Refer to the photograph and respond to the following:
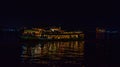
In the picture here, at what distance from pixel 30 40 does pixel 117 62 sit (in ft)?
119

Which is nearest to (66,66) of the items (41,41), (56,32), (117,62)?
(117,62)

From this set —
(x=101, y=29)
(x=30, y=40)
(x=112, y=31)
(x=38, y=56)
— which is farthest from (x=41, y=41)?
(x=112, y=31)

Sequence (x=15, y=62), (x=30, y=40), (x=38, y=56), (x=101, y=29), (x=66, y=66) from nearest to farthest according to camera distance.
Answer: (x=66, y=66), (x=15, y=62), (x=38, y=56), (x=30, y=40), (x=101, y=29)

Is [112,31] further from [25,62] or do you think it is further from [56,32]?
[25,62]

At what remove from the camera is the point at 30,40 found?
7944 cm

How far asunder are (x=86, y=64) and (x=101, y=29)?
95774 millimetres

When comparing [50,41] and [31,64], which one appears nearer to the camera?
[31,64]

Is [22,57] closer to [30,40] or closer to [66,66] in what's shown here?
[66,66]

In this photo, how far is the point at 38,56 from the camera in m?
48.1

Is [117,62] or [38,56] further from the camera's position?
[38,56]

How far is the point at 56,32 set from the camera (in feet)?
281

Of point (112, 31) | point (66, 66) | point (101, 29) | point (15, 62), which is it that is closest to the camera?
point (66, 66)

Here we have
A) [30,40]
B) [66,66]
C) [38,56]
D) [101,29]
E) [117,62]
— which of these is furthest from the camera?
[101,29]

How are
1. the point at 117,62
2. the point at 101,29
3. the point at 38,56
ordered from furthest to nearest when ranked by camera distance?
the point at 101,29 → the point at 38,56 → the point at 117,62
